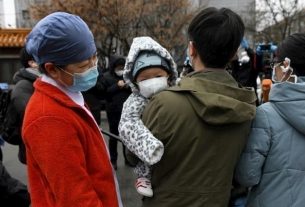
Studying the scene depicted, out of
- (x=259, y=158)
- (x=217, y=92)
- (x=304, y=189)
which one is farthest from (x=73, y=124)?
(x=304, y=189)

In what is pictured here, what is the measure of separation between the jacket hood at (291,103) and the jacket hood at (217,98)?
5.2 inches

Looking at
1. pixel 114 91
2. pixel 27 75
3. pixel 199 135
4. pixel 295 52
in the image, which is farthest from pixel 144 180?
pixel 114 91

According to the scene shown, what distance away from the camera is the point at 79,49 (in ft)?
5.11

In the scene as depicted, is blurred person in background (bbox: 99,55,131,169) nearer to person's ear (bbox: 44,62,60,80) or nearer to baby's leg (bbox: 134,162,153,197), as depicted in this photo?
baby's leg (bbox: 134,162,153,197)

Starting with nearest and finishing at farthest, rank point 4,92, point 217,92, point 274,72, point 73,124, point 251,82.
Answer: point 73,124, point 217,92, point 274,72, point 4,92, point 251,82

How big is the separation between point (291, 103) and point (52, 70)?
990 mm

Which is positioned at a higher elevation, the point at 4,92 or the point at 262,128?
the point at 262,128

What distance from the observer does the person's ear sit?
1565 mm

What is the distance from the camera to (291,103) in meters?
1.72

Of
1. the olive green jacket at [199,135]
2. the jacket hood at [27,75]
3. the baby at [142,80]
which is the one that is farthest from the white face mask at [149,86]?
the jacket hood at [27,75]

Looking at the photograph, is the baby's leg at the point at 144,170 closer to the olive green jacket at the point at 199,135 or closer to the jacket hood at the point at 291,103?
the olive green jacket at the point at 199,135

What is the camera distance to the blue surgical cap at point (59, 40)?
1.51 meters

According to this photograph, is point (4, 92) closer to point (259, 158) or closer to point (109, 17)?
point (259, 158)

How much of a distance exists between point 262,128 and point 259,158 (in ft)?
0.42
